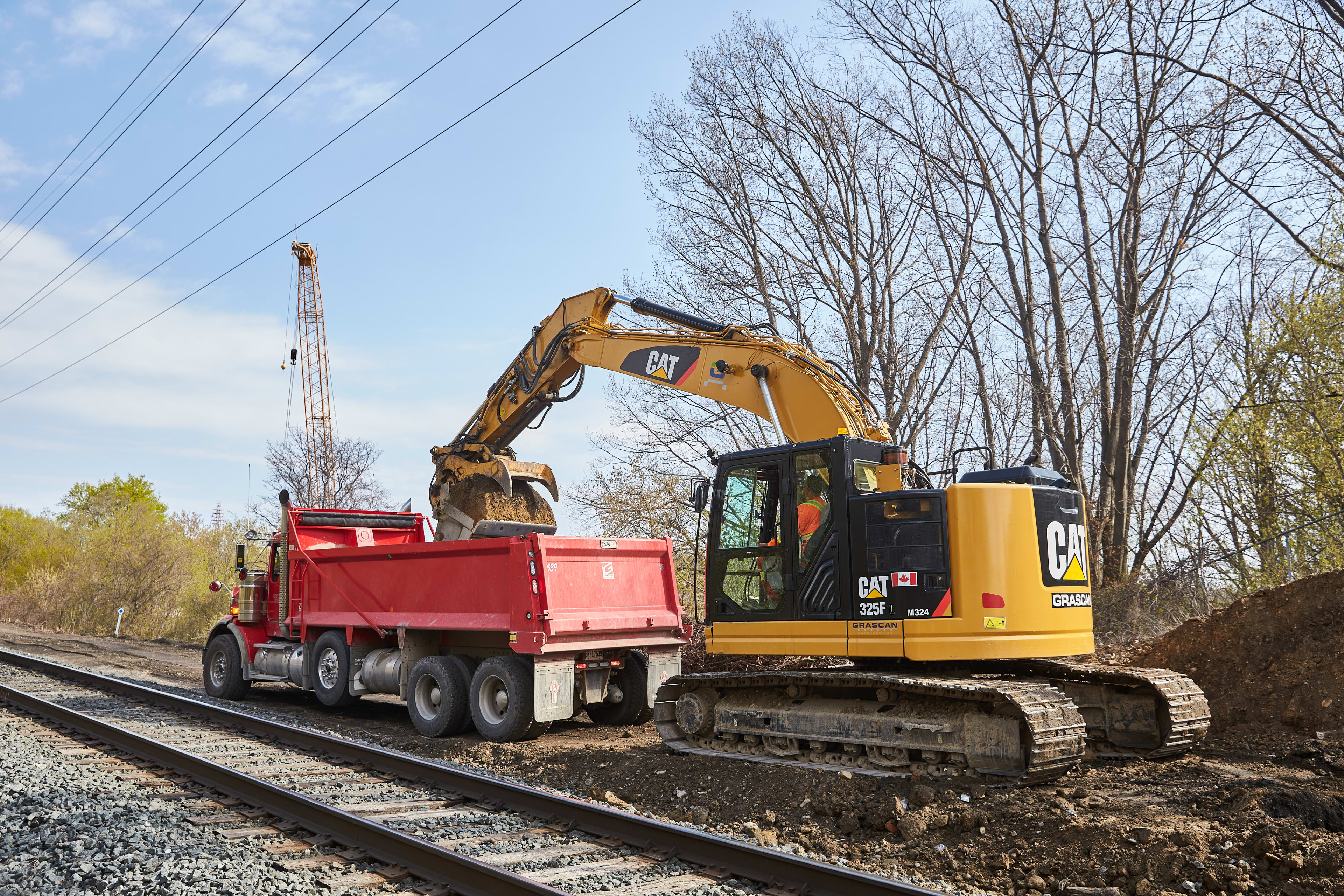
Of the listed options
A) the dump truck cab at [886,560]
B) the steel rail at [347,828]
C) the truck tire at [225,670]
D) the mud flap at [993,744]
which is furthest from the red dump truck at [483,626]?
the mud flap at [993,744]

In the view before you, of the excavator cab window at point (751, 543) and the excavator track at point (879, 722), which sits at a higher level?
the excavator cab window at point (751, 543)

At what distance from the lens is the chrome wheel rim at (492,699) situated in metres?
9.59

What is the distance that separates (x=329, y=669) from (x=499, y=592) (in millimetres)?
3575

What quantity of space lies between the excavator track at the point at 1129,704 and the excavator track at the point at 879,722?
1.36ft

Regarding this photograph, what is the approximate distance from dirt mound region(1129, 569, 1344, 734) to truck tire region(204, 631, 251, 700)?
11298 mm

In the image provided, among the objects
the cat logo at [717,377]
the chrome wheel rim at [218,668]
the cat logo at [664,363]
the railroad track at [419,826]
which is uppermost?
the cat logo at [664,363]

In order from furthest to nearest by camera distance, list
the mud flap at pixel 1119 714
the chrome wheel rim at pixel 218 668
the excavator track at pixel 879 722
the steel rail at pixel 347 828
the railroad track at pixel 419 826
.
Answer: the chrome wheel rim at pixel 218 668 → the mud flap at pixel 1119 714 → the excavator track at pixel 879 722 → the railroad track at pixel 419 826 → the steel rail at pixel 347 828

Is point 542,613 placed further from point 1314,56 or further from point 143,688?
point 1314,56

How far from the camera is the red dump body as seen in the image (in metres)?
9.24

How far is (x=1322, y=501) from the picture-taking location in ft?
41.4

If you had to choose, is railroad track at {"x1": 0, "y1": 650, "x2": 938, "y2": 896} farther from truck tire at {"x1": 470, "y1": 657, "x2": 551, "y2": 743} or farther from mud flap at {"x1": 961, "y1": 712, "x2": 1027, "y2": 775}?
mud flap at {"x1": 961, "y1": 712, "x2": 1027, "y2": 775}

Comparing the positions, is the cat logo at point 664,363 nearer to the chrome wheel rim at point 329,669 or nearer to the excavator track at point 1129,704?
the excavator track at point 1129,704

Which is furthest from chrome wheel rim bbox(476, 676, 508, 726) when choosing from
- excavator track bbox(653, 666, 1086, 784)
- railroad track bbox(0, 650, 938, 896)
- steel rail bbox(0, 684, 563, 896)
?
steel rail bbox(0, 684, 563, 896)

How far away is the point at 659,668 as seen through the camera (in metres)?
10.4
